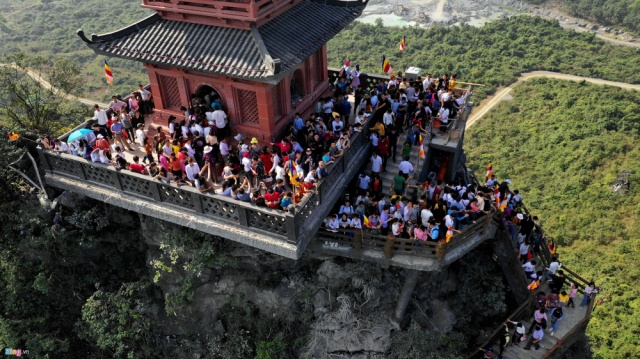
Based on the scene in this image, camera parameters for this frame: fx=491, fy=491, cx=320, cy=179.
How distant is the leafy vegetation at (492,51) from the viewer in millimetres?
61716

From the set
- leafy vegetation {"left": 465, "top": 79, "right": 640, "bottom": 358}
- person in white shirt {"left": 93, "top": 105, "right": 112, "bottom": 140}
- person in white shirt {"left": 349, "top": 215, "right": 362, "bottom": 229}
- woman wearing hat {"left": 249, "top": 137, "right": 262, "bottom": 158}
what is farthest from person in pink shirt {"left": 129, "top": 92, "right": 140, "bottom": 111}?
leafy vegetation {"left": 465, "top": 79, "right": 640, "bottom": 358}

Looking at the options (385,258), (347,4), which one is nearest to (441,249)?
(385,258)

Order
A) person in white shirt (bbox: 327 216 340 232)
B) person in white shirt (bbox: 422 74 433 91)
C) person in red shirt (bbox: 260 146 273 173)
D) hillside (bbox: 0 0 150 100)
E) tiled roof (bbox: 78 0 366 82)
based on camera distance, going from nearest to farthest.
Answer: tiled roof (bbox: 78 0 366 82) → person in white shirt (bbox: 327 216 340 232) → person in red shirt (bbox: 260 146 273 173) → person in white shirt (bbox: 422 74 433 91) → hillside (bbox: 0 0 150 100)

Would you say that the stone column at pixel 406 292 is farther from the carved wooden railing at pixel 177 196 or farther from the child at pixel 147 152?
the child at pixel 147 152

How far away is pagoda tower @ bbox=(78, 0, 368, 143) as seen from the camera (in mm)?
15961

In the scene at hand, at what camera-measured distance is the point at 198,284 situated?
1895 centimetres

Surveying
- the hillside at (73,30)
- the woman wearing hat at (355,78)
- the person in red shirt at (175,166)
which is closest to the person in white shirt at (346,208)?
the person in red shirt at (175,166)

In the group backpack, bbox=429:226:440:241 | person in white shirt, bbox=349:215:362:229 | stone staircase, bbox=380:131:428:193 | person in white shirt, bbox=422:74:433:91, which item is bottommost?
stone staircase, bbox=380:131:428:193

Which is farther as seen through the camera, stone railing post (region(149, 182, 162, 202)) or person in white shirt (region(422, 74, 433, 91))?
person in white shirt (region(422, 74, 433, 91))

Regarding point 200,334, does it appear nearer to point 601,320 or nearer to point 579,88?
point 601,320

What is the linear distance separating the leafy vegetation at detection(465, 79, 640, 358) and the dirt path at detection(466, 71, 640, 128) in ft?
5.63

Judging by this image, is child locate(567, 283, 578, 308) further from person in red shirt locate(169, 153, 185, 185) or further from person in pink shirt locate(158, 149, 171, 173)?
person in pink shirt locate(158, 149, 171, 173)

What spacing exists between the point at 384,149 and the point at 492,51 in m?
53.5

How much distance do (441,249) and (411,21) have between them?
67.7 m
